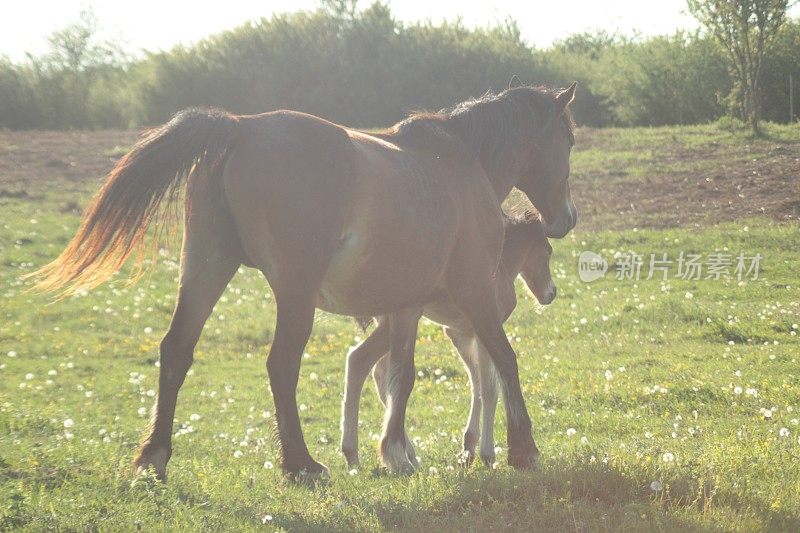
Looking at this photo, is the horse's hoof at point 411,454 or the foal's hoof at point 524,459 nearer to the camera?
the foal's hoof at point 524,459

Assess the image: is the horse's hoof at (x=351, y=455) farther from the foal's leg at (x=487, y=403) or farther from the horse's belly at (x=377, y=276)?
the horse's belly at (x=377, y=276)

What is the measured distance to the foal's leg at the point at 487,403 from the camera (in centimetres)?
814

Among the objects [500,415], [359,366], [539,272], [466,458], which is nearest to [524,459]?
[466,458]

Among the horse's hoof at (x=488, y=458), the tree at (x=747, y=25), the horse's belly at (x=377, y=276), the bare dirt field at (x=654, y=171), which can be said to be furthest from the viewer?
the tree at (x=747, y=25)

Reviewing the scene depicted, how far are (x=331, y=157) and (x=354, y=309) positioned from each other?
1.16m

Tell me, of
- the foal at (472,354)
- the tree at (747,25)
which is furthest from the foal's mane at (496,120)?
the tree at (747,25)

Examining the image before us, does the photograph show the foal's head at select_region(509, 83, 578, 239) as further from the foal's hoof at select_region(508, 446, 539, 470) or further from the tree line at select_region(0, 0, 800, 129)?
the tree line at select_region(0, 0, 800, 129)

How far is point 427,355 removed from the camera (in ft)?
46.1

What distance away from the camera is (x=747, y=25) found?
30.5 meters

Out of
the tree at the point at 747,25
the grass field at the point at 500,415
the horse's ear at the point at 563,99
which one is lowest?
the grass field at the point at 500,415

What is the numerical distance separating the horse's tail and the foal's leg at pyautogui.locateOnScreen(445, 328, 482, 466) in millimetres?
3416

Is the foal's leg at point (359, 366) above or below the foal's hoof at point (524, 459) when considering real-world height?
above

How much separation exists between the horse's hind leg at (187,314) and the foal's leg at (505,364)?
188 centimetres

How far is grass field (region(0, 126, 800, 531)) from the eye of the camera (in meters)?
5.56
